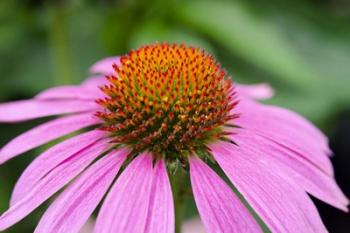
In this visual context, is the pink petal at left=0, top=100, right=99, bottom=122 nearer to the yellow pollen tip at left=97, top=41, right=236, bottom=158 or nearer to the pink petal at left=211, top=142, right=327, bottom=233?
the yellow pollen tip at left=97, top=41, right=236, bottom=158

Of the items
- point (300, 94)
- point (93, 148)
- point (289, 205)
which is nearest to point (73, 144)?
point (93, 148)

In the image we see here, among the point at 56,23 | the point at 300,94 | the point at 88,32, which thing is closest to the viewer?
the point at 56,23

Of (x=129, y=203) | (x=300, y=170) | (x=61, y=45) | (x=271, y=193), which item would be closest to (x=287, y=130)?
(x=300, y=170)

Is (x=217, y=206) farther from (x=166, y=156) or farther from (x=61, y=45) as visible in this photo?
(x=61, y=45)

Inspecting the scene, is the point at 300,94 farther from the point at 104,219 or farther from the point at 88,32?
the point at 104,219

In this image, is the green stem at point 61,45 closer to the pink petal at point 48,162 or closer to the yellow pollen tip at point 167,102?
the yellow pollen tip at point 167,102

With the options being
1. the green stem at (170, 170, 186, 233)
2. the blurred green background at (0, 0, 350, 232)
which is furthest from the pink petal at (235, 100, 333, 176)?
the blurred green background at (0, 0, 350, 232)
